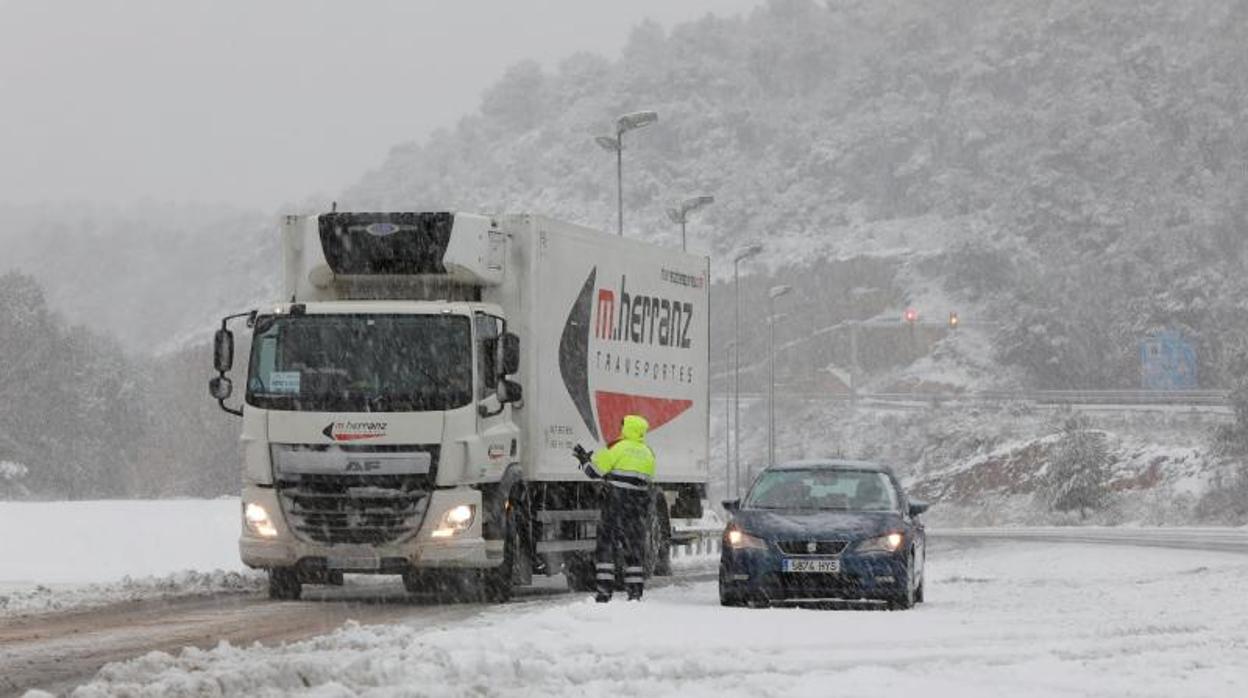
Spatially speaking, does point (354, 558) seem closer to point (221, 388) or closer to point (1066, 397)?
point (221, 388)

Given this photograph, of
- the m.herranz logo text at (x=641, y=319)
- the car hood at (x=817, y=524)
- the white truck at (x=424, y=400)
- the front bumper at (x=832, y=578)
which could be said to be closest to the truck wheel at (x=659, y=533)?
the white truck at (x=424, y=400)

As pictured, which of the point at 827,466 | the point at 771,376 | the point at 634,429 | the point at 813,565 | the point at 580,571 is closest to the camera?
the point at 634,429

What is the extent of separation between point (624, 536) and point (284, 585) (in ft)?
12.5

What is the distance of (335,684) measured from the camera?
10.3 m

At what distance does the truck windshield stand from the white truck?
1cm

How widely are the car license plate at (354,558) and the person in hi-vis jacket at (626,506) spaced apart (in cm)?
215

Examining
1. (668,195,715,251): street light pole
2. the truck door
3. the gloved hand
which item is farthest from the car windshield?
(668,195,715,251): street light pole

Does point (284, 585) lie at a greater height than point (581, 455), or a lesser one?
lesser

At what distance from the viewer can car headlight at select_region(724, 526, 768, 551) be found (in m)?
18.3

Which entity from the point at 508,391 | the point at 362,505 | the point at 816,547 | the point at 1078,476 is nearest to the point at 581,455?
the point at 508,391

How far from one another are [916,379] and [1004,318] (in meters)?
8.82

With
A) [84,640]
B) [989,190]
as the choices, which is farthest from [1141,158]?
[84,640]

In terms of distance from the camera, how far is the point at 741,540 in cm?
1838

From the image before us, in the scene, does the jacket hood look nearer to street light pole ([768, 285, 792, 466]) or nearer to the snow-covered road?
the snow-covered road
